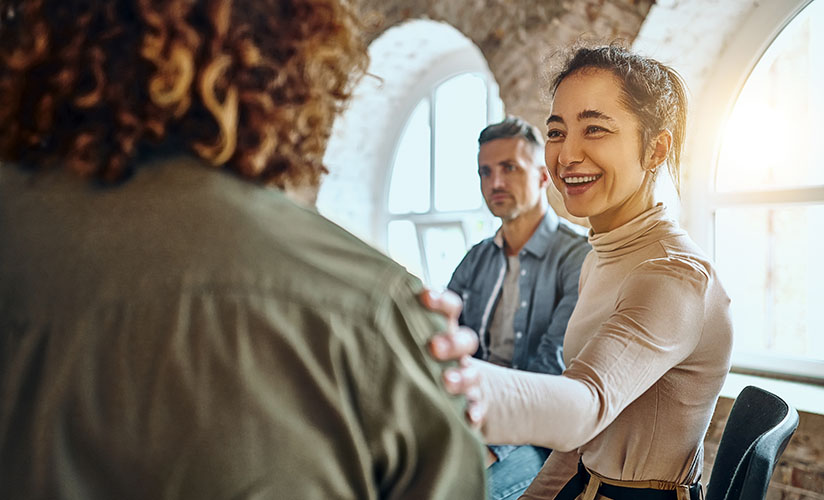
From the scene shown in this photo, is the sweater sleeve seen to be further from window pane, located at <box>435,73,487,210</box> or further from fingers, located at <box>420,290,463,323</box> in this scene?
window pane, located at <box>435,73,487,210</box>

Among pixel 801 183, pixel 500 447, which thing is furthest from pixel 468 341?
pixel 801 183

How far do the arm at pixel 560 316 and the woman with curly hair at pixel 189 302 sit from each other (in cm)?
172

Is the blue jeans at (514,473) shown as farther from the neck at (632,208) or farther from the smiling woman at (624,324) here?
the neck at (632,208)

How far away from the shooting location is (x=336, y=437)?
0.67m

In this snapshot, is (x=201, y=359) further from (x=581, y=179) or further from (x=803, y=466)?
(x=803, y=466)

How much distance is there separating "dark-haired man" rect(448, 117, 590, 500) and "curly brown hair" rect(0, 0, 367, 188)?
6.08 feet

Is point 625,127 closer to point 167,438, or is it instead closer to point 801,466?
point 167,438

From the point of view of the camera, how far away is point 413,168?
198 inches

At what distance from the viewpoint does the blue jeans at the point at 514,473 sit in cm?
204

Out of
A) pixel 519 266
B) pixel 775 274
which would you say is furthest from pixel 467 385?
pixel 775 274

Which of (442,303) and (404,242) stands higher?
(442,303)

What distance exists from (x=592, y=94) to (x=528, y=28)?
2063 mm

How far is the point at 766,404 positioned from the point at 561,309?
3.48 ft

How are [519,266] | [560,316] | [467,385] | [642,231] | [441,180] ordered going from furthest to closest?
[441,180] → [519,266] → [560,316] → [642,231] → [467,385]
